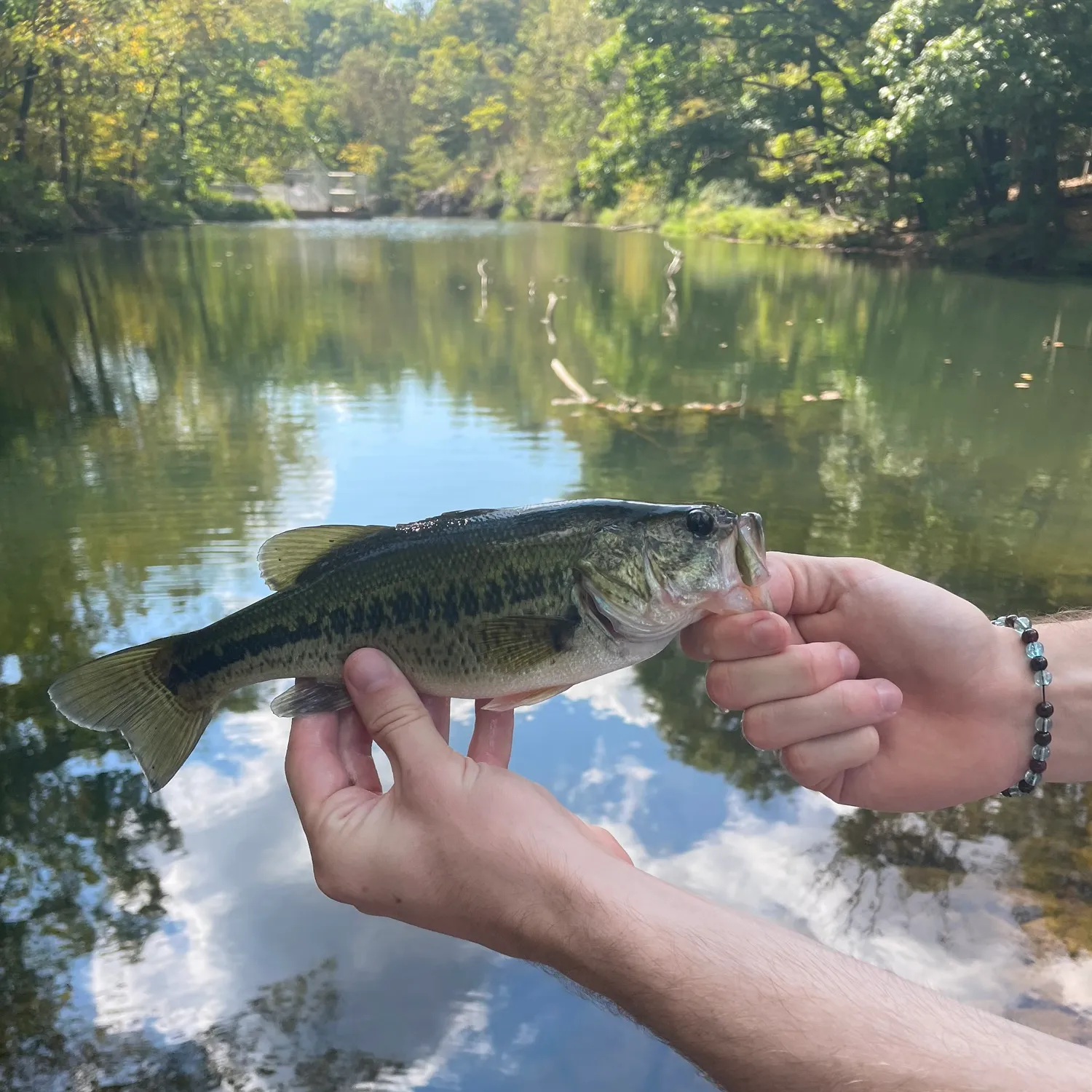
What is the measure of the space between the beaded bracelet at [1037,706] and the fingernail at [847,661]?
52cm

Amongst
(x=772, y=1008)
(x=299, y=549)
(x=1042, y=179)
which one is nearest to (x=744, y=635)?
(x=772, y=1008)

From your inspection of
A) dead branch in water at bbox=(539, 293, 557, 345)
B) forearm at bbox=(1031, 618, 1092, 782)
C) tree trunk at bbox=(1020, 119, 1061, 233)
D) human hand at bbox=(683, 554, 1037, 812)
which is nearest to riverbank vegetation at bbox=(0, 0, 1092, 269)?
tree trunk at bbox=(1020, 119, 1061, 233)

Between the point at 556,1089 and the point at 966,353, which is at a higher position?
the point at 966,353

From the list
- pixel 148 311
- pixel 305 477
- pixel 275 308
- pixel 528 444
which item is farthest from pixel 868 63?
pixel 305 477

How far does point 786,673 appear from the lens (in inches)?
66.4

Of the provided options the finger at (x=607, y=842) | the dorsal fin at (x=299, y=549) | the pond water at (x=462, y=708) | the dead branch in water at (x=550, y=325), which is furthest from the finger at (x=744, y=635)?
the dead branch in water at (x=550, y=325)

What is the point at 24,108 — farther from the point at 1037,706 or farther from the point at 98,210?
the point at 1037,706

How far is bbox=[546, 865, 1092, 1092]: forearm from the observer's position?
1.10 m

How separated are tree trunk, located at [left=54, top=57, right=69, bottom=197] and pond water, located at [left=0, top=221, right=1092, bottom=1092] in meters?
12.6

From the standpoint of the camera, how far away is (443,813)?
1.38 meters

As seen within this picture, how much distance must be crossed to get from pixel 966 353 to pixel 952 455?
4.44 m

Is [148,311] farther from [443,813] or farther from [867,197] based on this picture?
[867,197]

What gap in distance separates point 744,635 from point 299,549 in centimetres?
94

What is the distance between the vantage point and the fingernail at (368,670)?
5.06 ft
